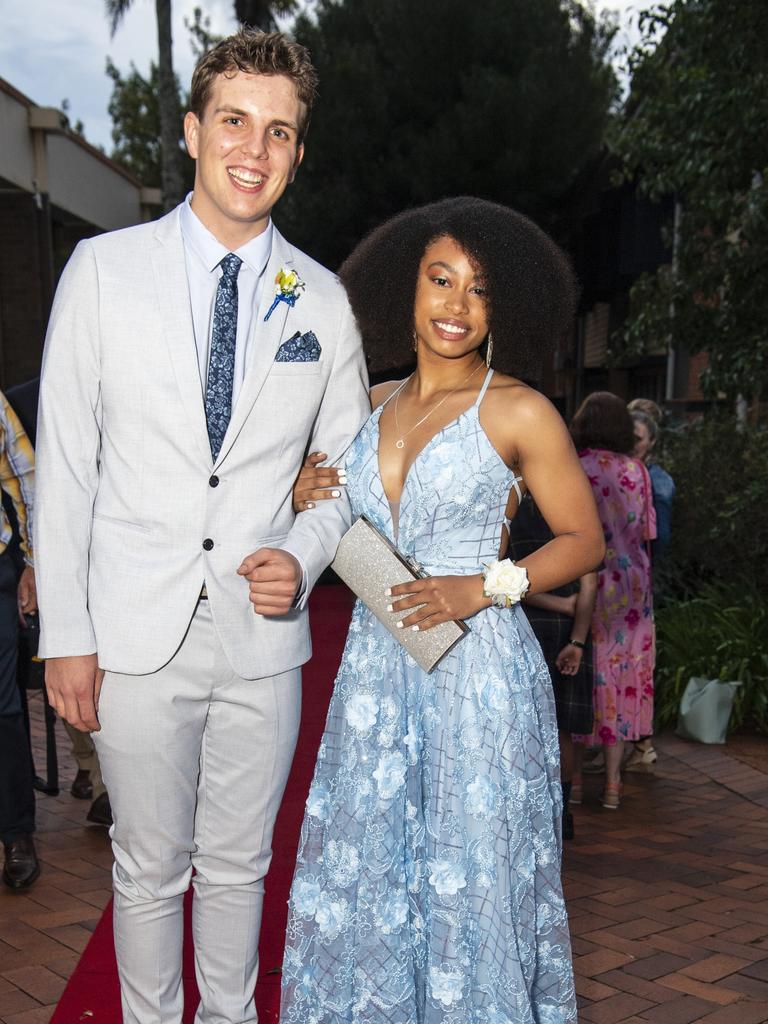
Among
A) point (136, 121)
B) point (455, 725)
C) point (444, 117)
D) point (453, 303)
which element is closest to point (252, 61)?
point (453, 303)

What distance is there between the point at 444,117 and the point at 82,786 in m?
16.2

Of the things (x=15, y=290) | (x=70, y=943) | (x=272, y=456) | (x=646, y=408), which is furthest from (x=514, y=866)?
(x=15, y=290)

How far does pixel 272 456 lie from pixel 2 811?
245 cm

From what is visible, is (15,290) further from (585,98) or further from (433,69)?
(585,98)

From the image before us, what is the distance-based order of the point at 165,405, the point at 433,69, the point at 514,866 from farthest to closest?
1. the point at 433,69
2. the point at 514,866
3. the point at 165,405

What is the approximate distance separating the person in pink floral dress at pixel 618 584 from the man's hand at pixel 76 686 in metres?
3.56

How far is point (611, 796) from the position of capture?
581 centimetres

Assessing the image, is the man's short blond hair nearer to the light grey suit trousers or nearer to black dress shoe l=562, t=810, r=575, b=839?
the light grey suit trousers

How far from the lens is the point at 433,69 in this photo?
66.0 feet

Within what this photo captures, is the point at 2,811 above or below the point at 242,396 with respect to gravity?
below

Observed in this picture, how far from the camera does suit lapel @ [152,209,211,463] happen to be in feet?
8.45

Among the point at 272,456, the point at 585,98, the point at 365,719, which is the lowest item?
the point at 365,719

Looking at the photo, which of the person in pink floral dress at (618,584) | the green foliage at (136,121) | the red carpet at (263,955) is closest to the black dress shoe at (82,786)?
the red carpet at (263,955)

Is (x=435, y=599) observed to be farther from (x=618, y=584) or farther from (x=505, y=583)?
(x=618, y=584)
